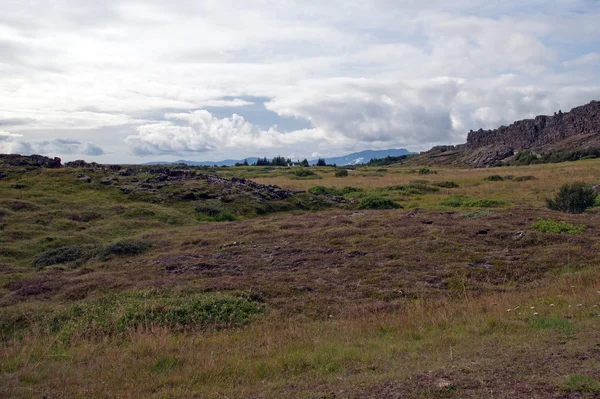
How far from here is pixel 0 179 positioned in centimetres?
2917

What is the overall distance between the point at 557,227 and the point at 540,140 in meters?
104

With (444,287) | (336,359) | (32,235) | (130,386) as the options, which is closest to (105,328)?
(130,386)

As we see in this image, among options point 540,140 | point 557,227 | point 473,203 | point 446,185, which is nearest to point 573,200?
point 473,203

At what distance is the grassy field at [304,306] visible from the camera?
5.50m

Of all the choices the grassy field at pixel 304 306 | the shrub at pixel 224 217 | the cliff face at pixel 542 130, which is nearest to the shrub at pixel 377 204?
the grassy field at pixel 304 306

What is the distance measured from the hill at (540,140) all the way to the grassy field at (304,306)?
6774 cm

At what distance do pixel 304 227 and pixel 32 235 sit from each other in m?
10.8

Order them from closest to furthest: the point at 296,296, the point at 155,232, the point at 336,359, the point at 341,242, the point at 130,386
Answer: the point at 130,386 < the point at 336,359 < the point at 296,296 < the point at 341,242 < the point at 155,232

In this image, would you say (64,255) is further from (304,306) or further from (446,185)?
(446,185)

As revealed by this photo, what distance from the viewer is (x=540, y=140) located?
108 meters

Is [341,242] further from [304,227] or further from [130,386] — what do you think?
[130,386]

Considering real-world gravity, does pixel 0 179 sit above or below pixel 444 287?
above

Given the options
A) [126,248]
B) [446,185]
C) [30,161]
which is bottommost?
[126,248]

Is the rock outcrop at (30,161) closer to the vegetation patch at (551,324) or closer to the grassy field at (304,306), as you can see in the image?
the grassy field at (304,306)
